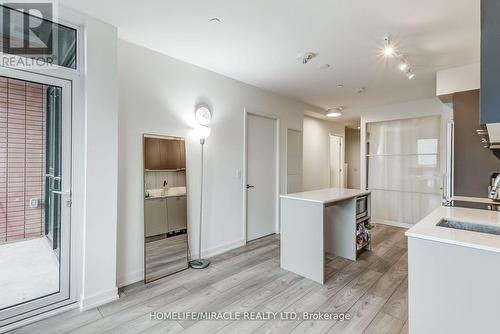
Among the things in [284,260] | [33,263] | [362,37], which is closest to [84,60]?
[33,263]

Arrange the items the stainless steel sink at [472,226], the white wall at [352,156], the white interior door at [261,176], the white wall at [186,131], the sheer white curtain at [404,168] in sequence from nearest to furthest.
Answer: the stainless steel sink at [472,226], the white wall at [186,131], the white interior door at [261,176], the sheer white curtain at [404,168], the white wall at [352,156]

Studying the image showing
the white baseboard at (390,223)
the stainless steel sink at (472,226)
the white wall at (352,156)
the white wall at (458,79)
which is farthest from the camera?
the white wall at (352,156)

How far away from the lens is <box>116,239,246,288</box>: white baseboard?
2615 millimetres

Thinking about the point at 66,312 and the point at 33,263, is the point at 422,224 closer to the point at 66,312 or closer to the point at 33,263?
the point at 66,312

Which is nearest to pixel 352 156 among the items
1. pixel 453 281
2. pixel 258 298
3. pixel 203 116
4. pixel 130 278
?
pixel 203 116

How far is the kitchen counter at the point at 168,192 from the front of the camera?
9.37ft

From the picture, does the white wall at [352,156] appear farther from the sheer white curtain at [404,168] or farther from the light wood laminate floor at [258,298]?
the light wood laminate floor at [258,298]

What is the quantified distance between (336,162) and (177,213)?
17.6 ft

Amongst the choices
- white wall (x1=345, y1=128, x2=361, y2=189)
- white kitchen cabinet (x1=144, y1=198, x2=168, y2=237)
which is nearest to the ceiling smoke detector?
white kitchen cabinet (x1=144, y1=198, x2=168, y2=237)

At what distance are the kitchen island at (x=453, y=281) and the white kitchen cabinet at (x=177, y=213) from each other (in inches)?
96.1

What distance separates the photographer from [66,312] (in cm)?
215

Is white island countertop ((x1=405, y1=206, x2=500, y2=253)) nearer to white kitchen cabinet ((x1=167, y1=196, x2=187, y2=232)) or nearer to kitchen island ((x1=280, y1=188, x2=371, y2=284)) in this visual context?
kitchen island ((x1=280, y1=188, x2=371, y2=284))

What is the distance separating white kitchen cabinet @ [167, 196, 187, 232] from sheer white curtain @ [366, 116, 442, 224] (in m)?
4.29

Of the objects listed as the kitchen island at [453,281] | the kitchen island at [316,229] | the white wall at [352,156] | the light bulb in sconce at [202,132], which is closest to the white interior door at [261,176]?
the light bulb in sconce at [202,132]
